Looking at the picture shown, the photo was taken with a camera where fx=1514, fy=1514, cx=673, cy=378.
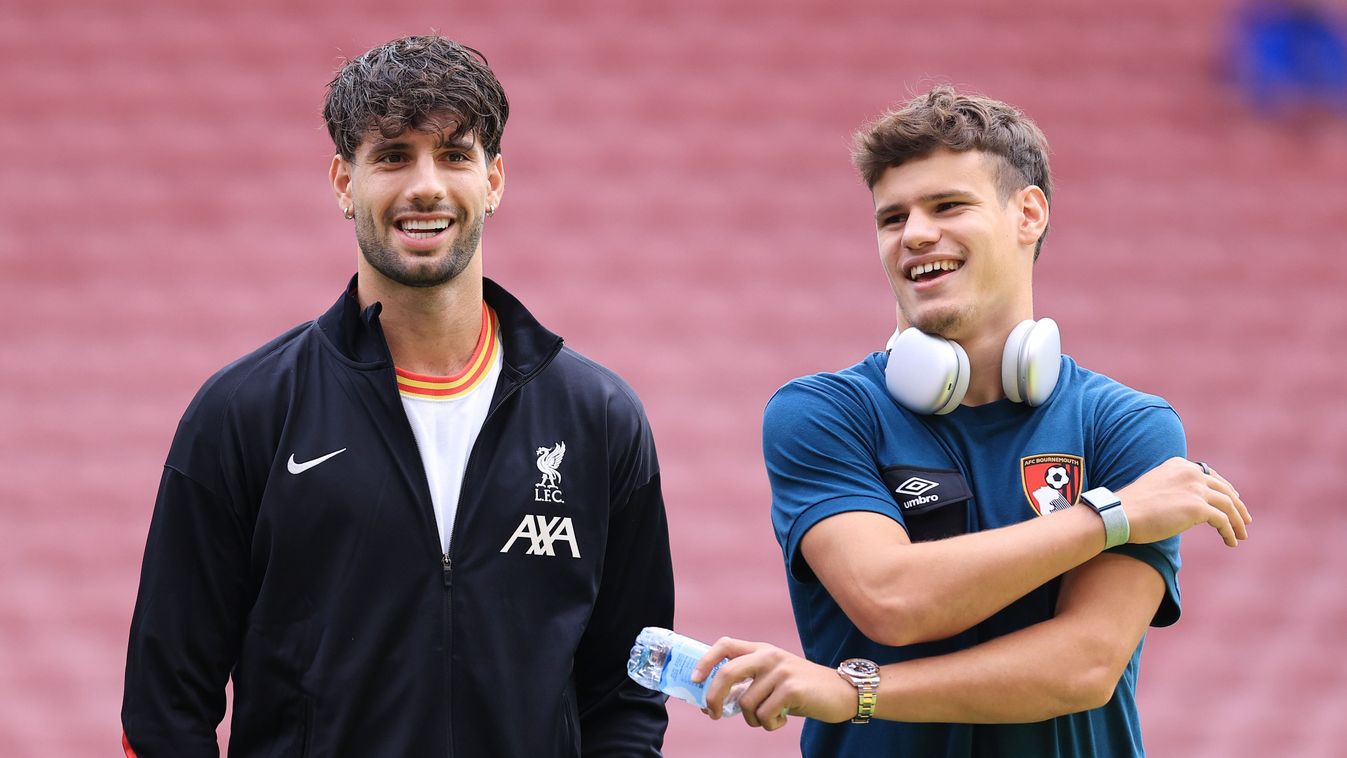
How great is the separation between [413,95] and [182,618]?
72 centimetres

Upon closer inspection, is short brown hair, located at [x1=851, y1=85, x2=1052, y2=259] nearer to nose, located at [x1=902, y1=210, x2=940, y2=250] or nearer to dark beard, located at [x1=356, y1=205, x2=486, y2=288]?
nose, located at [x1=902, y1=210, x2=940, y2=250]

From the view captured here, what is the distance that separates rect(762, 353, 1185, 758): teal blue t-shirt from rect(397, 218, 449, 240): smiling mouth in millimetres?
489

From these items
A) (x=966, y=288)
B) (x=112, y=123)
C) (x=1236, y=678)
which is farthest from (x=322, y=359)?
(x=1236, y=678)

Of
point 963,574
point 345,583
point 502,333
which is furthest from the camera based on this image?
point 502,333

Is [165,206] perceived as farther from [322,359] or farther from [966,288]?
[966,288]

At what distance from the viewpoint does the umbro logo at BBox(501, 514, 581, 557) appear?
6.35ft

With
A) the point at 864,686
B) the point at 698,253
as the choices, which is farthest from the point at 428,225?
the point at 698,253

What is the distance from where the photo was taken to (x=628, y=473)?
2057mm

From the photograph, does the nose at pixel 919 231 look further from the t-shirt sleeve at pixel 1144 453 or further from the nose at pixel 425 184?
the nose at pixel 425 184

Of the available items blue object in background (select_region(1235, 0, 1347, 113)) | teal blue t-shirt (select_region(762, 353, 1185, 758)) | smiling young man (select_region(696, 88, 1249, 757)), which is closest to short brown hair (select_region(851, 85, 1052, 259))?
smiling young man (select_region(696, 88, 1249, 757))

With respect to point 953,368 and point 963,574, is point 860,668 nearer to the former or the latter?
point 963,574

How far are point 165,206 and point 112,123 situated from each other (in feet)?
0.97

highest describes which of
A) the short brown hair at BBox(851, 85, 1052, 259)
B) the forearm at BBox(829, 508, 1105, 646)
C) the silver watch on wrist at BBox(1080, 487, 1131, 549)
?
the short brown hair at BBox(851, 85, 1052, 259)

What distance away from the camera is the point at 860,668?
1783 mm
